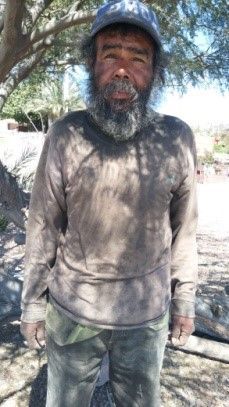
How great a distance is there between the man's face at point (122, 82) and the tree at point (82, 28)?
8.58ft

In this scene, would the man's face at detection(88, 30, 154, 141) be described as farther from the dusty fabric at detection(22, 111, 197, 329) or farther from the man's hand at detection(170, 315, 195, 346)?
the man's hand at detection(170, 315, 195, 346)

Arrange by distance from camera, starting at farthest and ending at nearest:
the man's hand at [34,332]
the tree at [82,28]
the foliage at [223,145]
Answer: the foliage at [223,145] < the tree at [82,28] < the man's hand at [34,332]

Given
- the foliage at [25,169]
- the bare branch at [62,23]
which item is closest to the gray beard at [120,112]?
the foliage at [25,169]

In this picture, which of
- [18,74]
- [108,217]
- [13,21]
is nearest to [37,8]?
[18,74]

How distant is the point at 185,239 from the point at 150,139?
44 centimetres

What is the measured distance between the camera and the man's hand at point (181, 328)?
1.92m

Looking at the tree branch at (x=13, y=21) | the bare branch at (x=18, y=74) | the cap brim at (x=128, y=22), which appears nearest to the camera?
the cap brim at (x=128, y=22)

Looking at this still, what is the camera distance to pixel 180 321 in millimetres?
1930

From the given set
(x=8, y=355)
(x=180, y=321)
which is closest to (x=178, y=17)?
(x=8, y=355)

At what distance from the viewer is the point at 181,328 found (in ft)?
6.36

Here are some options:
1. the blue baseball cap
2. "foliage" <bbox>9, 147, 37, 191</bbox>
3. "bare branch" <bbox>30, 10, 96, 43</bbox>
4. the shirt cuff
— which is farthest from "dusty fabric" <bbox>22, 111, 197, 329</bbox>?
"bare branch" <bbox>30, 10, 96, 43</bbox>

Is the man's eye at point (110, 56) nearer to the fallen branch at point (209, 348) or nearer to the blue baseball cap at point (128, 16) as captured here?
the blue baseball cap at point (128, 16)

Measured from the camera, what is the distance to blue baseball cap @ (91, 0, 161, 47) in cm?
168

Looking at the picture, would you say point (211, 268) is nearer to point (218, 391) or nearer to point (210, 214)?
point (218, 391)
